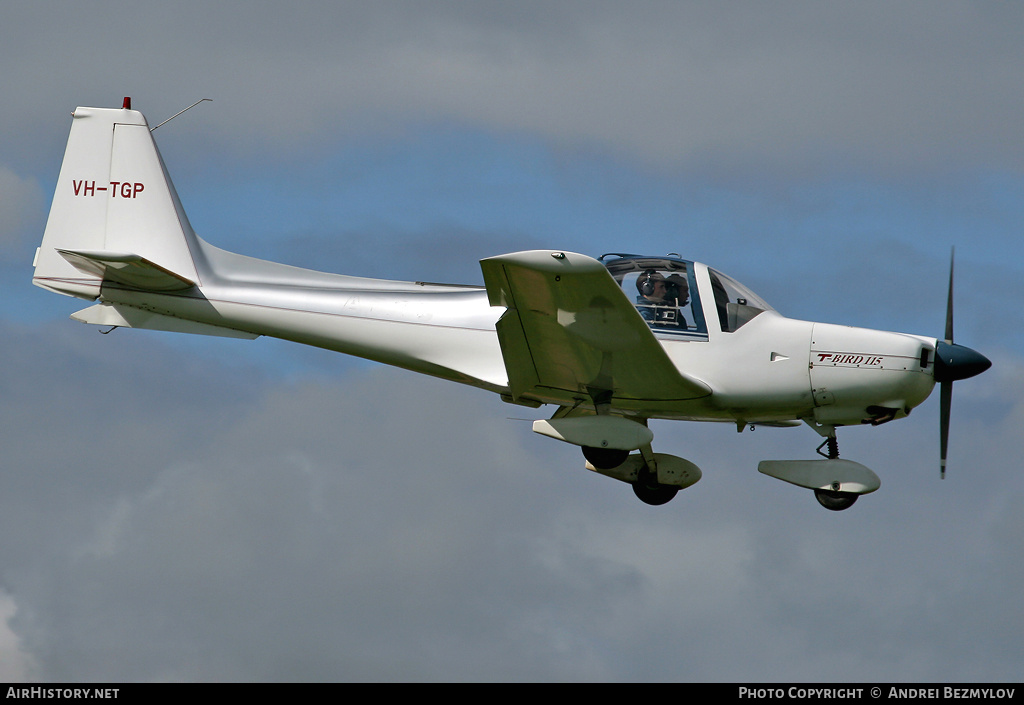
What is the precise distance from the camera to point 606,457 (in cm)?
1376

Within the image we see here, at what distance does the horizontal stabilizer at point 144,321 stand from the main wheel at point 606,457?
13.5ft

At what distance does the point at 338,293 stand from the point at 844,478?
6012 millimetres

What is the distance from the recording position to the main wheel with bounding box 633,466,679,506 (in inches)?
589

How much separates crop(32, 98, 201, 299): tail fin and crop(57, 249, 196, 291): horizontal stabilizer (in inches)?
1.8

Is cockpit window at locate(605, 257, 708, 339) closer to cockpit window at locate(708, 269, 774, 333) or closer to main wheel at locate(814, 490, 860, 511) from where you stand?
cockpit window at locate(708, 269, 774, 333)

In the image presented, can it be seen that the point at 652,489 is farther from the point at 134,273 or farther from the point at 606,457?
the point at 134,273

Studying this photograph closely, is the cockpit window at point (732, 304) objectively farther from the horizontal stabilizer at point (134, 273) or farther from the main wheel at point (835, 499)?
the horizontal stabilizer at point (134, 273)

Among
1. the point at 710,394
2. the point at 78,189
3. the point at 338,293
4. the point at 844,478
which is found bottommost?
the point at 844,478
